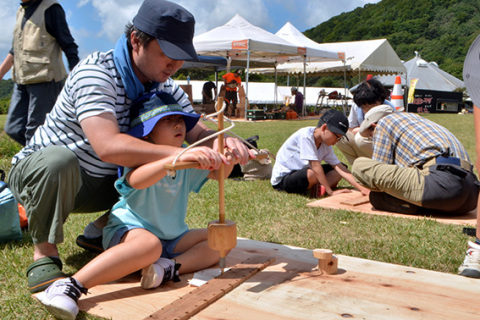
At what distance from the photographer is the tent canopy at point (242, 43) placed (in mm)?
16250

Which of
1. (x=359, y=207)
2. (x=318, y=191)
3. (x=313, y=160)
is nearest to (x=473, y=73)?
(x=359, y=207)

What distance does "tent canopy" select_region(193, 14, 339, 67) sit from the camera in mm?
16250

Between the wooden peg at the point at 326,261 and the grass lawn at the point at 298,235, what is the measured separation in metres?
0.59

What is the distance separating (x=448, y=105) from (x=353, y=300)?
31010 millimetres

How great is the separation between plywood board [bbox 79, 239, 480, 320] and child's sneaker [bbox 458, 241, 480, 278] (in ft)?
0.23

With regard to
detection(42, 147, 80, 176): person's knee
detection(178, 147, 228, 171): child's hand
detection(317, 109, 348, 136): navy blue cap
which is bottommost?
detection(42, 147, 80, 176): person's knee

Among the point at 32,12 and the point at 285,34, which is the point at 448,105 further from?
the point at 32,12

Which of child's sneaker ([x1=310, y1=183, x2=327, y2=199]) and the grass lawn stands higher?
child's sneaker ([x1=310, y1=183, x2=327, y2=199])

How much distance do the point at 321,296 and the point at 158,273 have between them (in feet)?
2.52

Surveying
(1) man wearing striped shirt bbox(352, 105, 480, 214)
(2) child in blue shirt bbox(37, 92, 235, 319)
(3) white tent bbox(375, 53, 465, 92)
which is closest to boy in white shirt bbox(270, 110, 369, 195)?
(1) man wearing striped shirt bbox(352, 105, 480, 214)

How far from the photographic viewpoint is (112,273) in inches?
83.7

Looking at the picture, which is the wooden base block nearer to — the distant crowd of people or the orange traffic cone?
the distant crowd of people

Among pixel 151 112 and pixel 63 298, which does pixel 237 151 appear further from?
pixel 63 298

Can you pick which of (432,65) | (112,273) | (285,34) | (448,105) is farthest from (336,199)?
(432,65)
